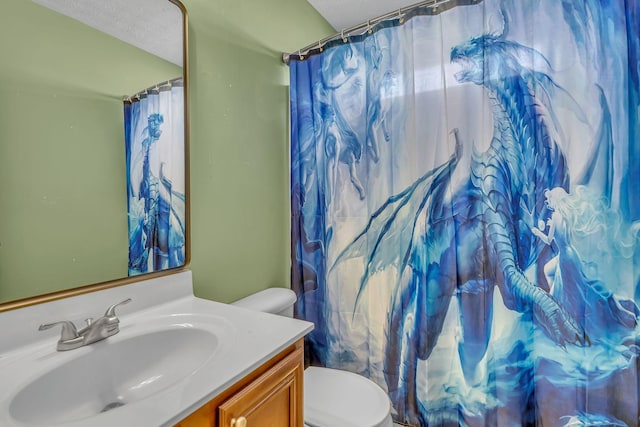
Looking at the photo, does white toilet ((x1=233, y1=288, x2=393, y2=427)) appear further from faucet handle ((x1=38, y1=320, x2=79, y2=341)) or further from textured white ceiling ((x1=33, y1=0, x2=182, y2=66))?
textured white ceiling ((x1=33, y1=0, x2=182, y2=66))

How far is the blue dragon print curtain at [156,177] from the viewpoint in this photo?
41.1 inches

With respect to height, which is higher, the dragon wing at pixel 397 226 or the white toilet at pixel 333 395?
the dragon wing at pixel 397 226

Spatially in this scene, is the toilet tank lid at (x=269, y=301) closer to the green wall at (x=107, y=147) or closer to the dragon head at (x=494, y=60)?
the green wall at (x=107, y=147)

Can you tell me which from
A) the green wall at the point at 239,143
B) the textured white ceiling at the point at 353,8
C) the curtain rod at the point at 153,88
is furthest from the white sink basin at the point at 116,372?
the textured white ceiling at the point at 353,8

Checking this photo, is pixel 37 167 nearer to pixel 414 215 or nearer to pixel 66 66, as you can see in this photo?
pixel 66 66

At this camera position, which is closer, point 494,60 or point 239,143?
point 494,60

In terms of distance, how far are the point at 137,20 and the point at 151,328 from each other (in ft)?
3.38

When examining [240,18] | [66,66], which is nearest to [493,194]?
[240,18]

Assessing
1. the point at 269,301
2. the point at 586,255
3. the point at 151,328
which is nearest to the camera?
the point at 151,328

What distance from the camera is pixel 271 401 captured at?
2.59 feet

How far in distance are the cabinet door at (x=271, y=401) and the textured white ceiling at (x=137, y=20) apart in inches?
44.7

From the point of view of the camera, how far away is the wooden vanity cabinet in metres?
0.64

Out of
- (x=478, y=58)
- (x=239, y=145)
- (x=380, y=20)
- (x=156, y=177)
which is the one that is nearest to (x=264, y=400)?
(x=156, y=177)

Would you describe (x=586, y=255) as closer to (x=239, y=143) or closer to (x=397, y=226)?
(x=397, y=226)
